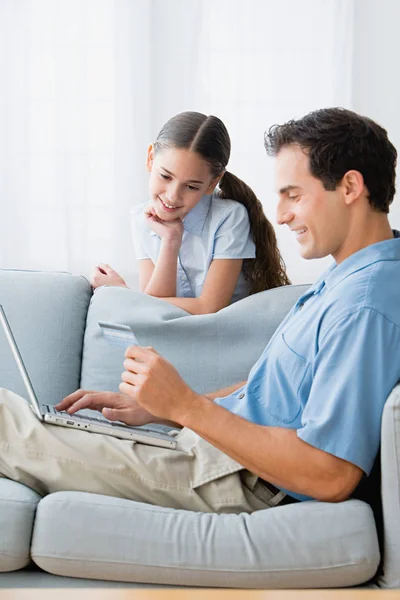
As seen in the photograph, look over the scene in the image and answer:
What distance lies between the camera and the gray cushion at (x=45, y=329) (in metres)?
2.19

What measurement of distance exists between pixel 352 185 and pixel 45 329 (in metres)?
0.98

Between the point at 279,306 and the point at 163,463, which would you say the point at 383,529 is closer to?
the point at 163,463

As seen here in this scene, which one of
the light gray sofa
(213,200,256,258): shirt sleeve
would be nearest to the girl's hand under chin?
(213,200,256,258): shirt sleeve

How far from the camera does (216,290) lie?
7.59 feet

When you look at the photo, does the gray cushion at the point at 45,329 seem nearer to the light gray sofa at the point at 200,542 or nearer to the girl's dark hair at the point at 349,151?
the light gray sofa at the point at 200,542

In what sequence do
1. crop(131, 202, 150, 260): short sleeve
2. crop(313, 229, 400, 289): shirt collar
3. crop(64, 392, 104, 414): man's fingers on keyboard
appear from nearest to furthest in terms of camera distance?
1. crop(313, 229, 400, 289): shirt collar
2. crop(64, 392, 104, 414): man's fingers on keyboard
3. crop(131, 202, 150, 260): short sleeve

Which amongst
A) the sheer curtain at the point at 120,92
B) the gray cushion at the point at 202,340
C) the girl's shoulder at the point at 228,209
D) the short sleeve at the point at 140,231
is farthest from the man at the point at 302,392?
the sheer curtain at the point at 120,92

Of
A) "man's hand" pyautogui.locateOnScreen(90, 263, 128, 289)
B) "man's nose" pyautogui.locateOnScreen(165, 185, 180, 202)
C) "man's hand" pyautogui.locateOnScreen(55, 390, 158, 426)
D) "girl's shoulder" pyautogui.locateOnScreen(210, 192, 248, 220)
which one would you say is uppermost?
"man's nose" pyautogui.locateOnScreen(165, 185, 180, 202)

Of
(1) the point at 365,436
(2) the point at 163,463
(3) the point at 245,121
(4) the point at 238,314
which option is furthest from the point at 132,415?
(3) the point at 245,121

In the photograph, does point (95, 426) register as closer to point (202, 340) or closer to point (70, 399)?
point (70, 399)

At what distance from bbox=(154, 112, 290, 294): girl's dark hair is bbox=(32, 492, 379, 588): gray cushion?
104cm

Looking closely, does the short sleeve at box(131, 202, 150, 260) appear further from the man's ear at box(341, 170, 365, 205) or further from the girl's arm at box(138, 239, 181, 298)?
the man's ear at box(341, 170, 365, 205)

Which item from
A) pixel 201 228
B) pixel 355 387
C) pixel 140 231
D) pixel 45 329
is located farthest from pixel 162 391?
pixel 140 231

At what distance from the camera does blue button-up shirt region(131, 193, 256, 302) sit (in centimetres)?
238
